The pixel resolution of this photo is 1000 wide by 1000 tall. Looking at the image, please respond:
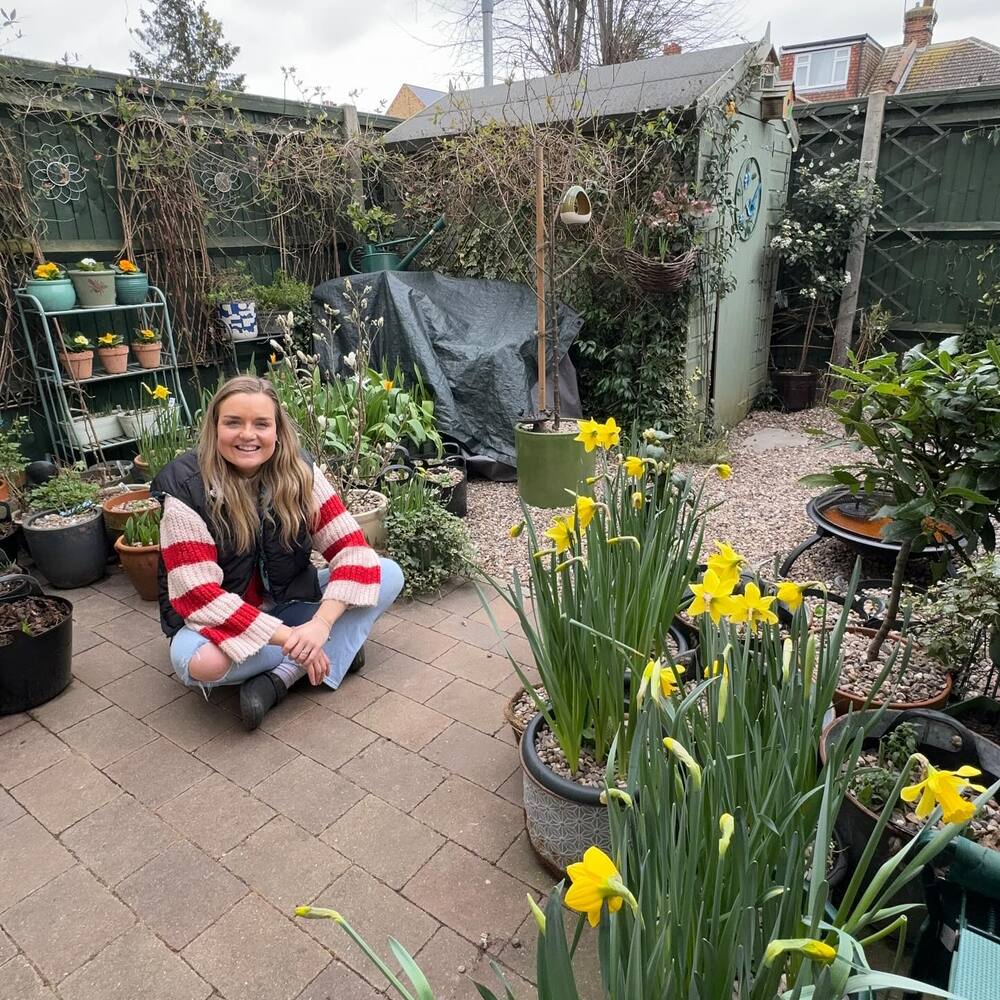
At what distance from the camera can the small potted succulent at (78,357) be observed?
382cm

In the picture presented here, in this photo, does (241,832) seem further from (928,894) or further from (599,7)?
(599,7)

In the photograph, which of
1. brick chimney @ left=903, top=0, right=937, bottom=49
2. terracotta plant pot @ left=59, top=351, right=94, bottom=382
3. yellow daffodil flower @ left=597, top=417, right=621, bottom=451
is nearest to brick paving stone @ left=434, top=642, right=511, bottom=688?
yellow daffodil flower @ left=597, top=417, right=621, bottom=451

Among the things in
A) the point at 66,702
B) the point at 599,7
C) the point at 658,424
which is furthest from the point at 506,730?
the point at 599,7

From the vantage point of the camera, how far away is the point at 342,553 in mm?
2350

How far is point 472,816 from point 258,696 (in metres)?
0.79

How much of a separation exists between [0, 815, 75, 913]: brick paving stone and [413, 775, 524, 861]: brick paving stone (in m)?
0.89

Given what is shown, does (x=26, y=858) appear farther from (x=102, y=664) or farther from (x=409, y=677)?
(x=409, y=677)

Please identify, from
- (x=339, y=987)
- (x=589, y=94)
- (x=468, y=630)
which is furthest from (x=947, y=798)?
(x=589, y=94)

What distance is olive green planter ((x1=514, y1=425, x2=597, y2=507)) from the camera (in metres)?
3.85

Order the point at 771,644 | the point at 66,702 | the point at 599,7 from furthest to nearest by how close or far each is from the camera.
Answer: the point at 599,7 → the point at 66,702 → the point at 771,644

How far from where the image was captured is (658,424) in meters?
4.87

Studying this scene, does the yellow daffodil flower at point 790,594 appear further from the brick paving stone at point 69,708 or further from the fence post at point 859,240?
the fence post at point 859,240

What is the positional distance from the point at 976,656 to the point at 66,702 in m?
2.81

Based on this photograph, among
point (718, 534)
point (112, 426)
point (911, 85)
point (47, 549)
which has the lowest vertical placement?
point (718, 534)
